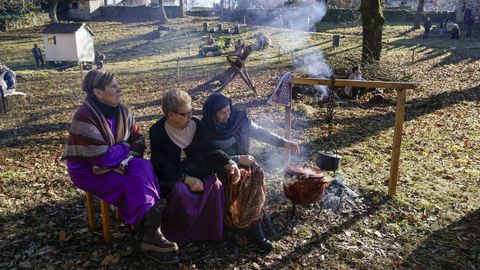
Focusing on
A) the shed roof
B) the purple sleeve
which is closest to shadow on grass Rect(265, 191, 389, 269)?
the purple sleeve

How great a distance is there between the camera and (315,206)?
504 cm

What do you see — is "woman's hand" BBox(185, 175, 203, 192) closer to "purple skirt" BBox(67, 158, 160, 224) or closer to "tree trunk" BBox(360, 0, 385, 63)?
"purple skirt" BBox(67, 158, 160, 224)

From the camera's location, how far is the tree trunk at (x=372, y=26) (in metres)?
13.9

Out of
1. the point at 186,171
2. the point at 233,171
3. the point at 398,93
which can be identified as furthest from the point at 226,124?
the point at 398,93

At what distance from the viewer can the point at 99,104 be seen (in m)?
3.72

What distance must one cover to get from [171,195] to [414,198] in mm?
3619

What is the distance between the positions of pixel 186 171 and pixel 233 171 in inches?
19.4

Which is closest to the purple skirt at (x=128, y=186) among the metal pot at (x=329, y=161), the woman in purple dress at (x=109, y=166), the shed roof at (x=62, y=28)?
the woman in purple dress at (x=109, y=166)

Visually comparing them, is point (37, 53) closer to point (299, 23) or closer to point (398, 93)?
point (299, 23)

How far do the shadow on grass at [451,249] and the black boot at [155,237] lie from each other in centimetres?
245

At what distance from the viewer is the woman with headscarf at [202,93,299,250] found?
402cm

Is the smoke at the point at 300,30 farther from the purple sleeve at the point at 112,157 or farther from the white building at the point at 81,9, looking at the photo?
the white building at the point at 81,9

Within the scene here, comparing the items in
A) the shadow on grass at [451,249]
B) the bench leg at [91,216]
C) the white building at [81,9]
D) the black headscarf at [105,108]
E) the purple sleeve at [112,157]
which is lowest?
the shadow on grass at [451,249]

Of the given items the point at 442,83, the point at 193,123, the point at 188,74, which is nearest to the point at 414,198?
the point at 193,123
